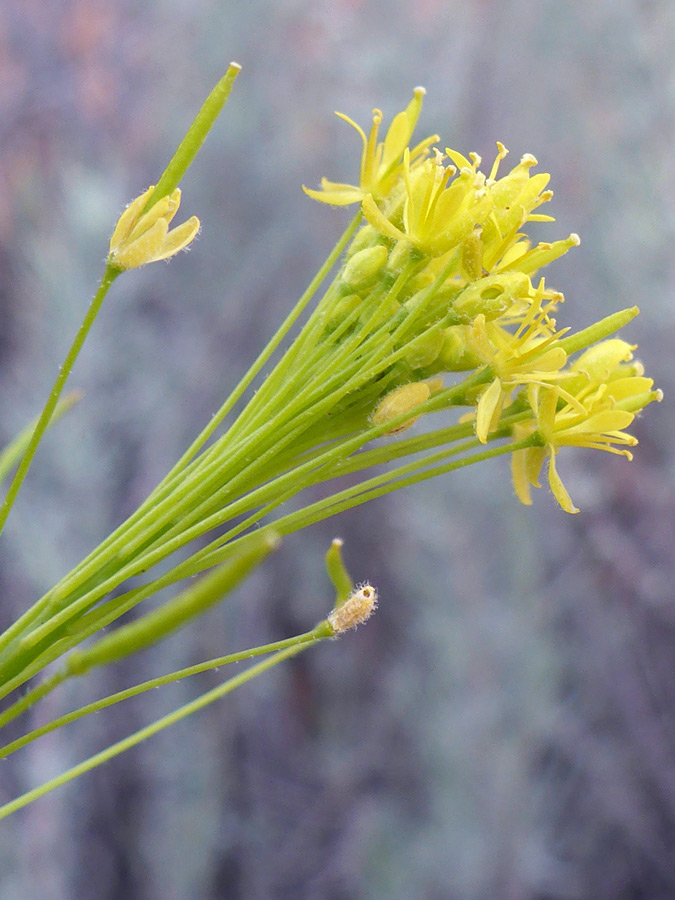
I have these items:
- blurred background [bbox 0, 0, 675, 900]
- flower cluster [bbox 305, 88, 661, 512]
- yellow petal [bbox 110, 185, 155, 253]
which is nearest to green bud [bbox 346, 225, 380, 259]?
flower cluster [bbox 305, 88, 661, 512]

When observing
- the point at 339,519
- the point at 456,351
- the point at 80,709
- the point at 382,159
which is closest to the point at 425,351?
the point at 456,351

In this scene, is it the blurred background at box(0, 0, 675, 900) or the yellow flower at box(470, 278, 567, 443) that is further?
the blurred background at box(0, 0, 675, 900)

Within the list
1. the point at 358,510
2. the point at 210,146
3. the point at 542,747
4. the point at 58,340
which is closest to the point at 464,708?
the point at 542,747

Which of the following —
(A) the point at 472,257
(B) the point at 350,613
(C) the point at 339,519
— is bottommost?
(B) the point at 350,613

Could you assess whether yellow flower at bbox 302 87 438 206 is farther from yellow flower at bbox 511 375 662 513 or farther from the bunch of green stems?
yellow flower at bbox 511 375 662 513

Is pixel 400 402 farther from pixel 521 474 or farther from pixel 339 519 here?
pixel 339 519

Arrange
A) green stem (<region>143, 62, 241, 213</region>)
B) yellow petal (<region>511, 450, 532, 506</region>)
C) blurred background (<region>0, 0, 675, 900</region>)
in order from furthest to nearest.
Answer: blurred background (<region>0, 0, 675, 900</region>) → yellow petal (<region>511, 450, 532, 506</region>) → green stem (<region>143, 62, 241, 213</region>)

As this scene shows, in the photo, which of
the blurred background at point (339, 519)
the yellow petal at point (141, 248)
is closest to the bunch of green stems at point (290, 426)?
the yellow petal at point (141, 248)
